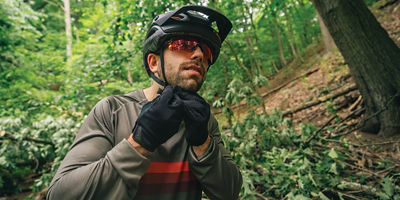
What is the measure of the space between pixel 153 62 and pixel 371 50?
426cm

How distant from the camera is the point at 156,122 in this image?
1.07 metres

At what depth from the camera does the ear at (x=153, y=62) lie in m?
1.72

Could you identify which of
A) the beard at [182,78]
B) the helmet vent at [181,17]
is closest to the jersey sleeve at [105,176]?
the beard at [182,78]

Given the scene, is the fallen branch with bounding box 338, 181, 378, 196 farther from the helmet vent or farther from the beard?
the helmet vent

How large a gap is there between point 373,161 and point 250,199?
98.5 inches

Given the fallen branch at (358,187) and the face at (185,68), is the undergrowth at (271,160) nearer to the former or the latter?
the fallen branch at (358,187)

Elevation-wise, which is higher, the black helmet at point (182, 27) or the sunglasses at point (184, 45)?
the black helmet at point (182, 27)

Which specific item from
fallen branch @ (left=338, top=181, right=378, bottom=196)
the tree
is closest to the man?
fallen branch @ (left=338, top=181, right=378, bottom=196)

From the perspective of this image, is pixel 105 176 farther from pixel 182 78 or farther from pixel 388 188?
pixel 388 188

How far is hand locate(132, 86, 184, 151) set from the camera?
3.53ft

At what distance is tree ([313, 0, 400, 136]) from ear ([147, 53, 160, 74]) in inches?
153

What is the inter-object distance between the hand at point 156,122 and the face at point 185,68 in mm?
381

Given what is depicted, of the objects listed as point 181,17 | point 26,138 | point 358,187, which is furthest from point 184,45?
point 26,138

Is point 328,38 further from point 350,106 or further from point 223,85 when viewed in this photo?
point 223,85
